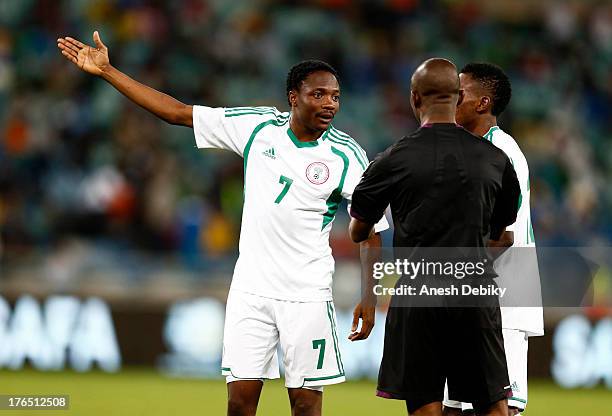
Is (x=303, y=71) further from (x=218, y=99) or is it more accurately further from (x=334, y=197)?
(x=218, y=99)

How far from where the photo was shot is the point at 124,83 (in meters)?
6.04

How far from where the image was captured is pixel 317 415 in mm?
6191

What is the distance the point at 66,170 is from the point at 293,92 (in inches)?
334

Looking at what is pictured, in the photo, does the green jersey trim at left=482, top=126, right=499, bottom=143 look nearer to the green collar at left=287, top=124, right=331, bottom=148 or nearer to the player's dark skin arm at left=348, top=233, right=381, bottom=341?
the player's dark skin arm at left=348, top=233, right=381, bottom=341

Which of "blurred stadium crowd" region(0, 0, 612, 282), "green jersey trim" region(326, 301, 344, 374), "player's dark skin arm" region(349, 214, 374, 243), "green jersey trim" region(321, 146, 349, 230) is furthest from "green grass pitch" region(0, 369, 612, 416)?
"player's dark skin arm" region(349, 214, 374, 243)

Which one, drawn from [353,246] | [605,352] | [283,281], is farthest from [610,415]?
[283,281]

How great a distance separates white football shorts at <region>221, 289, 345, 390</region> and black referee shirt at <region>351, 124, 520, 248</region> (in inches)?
44.8

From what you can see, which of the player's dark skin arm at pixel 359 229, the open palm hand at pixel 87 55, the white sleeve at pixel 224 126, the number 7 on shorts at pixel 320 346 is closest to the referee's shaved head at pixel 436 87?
the player's dark skin arm at pixel 359 229

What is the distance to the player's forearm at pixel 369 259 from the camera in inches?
235

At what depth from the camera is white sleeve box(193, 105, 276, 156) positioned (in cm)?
620

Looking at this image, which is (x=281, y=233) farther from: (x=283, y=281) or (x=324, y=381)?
(x=324, y=381)

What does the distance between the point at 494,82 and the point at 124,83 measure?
6.68ft

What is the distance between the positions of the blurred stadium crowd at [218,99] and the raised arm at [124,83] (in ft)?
19.9

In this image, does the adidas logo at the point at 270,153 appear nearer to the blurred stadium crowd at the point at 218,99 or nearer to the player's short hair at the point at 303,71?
the player's short hair at the point at 303,71
